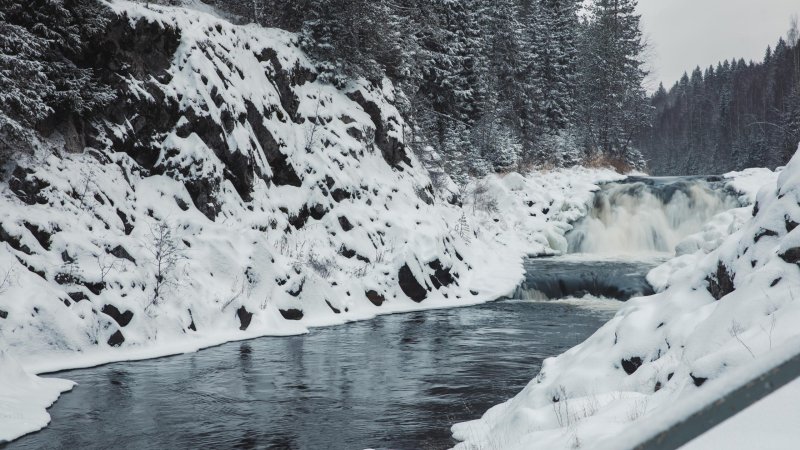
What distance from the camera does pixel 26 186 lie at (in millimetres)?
11141

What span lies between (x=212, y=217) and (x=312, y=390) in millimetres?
7344

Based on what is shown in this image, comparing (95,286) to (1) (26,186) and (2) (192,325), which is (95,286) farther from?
(1) (26,186)

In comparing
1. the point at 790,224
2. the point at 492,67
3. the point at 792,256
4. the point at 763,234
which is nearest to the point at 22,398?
the point at 792,256

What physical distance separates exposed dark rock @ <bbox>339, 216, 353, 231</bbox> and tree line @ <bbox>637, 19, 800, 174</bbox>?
51.1 m

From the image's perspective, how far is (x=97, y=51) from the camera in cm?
1352

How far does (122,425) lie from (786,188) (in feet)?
24.3

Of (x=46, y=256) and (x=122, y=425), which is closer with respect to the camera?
(x=122, y=425)

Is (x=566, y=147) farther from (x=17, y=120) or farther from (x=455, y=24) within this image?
(x=17, y=120)

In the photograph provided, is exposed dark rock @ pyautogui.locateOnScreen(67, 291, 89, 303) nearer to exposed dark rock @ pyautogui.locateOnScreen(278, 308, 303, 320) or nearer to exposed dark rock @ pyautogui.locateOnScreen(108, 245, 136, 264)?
exposed dark rock @ pyautogui.locateOnScreen(108, 245, 136, 264)

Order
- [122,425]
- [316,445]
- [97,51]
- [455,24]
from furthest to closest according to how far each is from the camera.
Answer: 1. [455,24]
2. [97,51]
3. [122,425]
4. [316,445]

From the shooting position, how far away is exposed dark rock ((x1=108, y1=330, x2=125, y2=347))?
1044cm

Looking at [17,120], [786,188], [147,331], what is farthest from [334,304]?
[786,188]

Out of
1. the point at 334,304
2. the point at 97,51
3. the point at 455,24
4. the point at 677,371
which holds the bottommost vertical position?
the point at 334,304

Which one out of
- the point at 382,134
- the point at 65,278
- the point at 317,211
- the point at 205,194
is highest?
the point at 382,134
